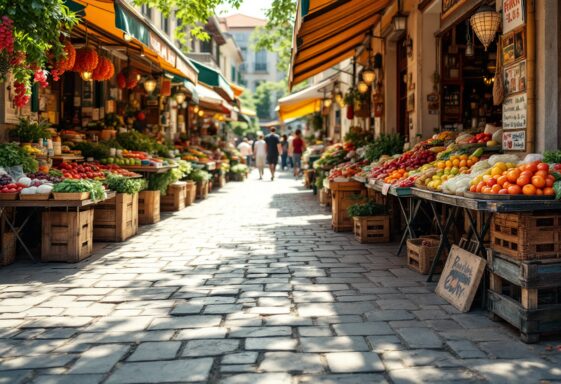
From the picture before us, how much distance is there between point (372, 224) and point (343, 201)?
1426 mm

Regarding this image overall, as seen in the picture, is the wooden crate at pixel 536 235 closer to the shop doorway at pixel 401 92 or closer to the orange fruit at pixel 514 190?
the orange fruit at pixel 514 190

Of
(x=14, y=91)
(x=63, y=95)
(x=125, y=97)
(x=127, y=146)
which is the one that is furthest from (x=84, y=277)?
(x=125, y=97)

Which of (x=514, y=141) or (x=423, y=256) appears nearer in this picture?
(x=514, y=141)

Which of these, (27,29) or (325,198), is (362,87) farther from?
(27,29)

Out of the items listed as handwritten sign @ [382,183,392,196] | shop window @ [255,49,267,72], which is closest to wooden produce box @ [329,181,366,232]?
handwritten sign @ [382,183,392,196]

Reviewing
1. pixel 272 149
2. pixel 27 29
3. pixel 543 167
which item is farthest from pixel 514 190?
pixel 272 149

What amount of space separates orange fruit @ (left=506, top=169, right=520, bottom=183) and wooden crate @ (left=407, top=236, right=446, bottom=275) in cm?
199

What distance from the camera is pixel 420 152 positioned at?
844cm

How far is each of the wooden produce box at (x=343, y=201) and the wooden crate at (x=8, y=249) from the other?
16.5 ft

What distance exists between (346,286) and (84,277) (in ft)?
9.37

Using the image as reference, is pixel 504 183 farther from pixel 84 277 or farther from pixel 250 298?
pixel 84 277

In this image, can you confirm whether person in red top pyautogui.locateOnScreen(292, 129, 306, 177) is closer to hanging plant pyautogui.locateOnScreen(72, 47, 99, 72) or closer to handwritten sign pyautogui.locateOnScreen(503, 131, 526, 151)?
hanging plant pyautogui.locateOnScreen(72, 47, 99, 72)

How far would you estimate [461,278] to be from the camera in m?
5.27

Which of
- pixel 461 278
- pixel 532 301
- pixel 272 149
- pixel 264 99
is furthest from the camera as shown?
pixel 264 99
